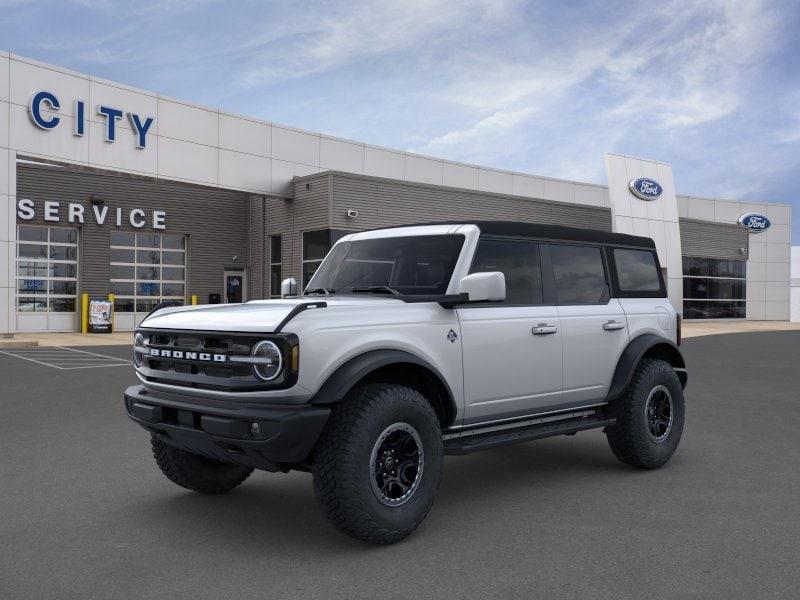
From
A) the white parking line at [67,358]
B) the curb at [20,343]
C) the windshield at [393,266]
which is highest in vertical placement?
the windshield at [393,266]

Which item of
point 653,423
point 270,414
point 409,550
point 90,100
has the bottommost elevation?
point 409,550

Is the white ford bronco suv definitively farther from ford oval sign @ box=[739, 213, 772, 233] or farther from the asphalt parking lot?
ford oval sign @ box=[739, 213, 772, 233]

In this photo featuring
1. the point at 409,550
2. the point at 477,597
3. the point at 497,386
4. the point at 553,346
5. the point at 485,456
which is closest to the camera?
the point at 477,597

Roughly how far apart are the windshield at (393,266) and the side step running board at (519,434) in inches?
39.1

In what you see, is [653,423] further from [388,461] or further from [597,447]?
[388,461]

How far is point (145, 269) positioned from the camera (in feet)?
92.0

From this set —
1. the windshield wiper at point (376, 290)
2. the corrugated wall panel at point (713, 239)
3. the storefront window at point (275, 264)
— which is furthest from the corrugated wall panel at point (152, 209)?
the corrugated wall panel at point (713, 239)

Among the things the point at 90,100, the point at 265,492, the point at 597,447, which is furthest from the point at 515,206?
the point at 265,492

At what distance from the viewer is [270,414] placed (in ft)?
13.6

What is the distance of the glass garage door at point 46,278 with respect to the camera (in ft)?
84.7

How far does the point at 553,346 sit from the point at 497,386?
2.17 feet

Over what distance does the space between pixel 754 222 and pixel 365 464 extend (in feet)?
149

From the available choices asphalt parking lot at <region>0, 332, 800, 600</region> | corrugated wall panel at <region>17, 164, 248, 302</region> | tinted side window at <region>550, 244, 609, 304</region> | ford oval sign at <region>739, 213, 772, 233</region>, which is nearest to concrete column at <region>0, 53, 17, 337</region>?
corrugated wall panel at <region>17, 164, 248, 302</region>

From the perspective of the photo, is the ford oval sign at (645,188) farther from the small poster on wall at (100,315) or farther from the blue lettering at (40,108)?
the blue lettering at (40,108)
